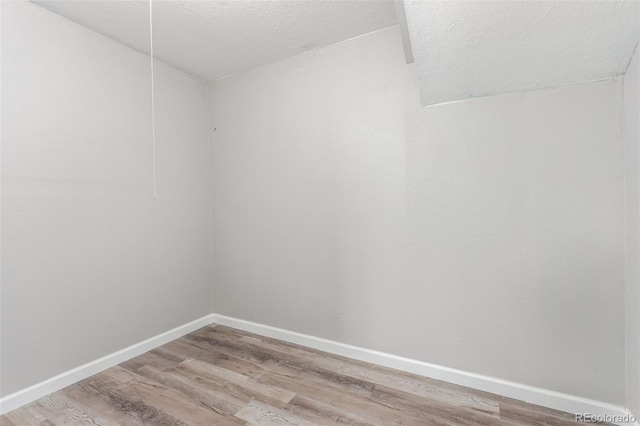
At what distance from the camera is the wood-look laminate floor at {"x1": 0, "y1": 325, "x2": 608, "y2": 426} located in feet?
5.02

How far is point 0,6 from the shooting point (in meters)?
1.61

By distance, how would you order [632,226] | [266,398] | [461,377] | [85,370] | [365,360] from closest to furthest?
[632,226], [266,398], [461,377], [85,370], [365,360]

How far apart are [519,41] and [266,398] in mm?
2288

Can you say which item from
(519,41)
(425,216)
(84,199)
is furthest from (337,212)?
(84,199)

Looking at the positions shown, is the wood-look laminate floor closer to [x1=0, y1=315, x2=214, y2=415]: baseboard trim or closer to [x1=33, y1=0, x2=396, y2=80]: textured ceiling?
[x1=0, y1=315, x2=214, y2=415]: baseboard trim

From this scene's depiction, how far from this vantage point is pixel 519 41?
4.58ft

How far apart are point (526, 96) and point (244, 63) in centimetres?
205

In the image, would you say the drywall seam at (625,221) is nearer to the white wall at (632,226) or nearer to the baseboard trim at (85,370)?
the white wall at (632,226)

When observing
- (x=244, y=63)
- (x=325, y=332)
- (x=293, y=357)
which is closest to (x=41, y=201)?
(x=244, y=63)

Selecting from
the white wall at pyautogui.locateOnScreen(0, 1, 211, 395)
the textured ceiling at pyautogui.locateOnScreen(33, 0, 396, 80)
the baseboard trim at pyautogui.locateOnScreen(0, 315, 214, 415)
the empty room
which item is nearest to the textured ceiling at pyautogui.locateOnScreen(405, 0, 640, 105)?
the empty room

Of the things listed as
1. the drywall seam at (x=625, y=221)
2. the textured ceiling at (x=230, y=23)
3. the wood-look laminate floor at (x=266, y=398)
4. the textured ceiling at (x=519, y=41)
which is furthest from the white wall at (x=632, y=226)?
the textured ceiling at (x=230, y=23)

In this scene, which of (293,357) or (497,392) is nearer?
(497,392)

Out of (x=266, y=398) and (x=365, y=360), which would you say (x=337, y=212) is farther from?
(x=266, y=398)

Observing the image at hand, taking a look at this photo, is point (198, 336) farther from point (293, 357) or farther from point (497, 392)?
point (497, 392)
